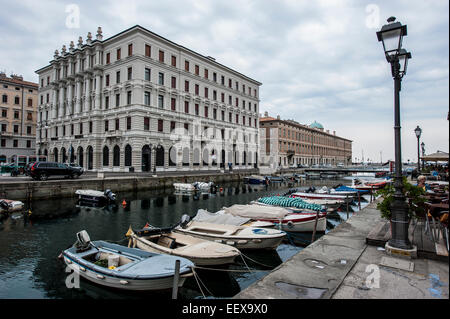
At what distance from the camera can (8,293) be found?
7113 millimetres

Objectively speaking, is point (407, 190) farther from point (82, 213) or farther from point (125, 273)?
point (82, 213)

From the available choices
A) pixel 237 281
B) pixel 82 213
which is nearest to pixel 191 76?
pixel 82 213

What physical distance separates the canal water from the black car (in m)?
3.69

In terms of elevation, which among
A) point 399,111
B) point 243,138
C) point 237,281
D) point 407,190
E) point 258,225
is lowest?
point 237,281

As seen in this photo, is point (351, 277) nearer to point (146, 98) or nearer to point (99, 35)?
point (146, 98)

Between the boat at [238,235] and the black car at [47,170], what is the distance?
20.1 meters

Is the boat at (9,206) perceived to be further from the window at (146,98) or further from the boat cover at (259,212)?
the window at (146,98)

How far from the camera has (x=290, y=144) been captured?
A: 80.0 m

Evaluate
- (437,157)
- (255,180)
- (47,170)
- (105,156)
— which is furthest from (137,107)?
(437,157)

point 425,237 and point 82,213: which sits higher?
point 425,237

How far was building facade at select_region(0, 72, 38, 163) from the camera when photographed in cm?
5619

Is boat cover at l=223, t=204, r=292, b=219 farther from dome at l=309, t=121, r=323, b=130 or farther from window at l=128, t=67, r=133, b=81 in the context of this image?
dome at l=309, t=121, r=323, b=130
